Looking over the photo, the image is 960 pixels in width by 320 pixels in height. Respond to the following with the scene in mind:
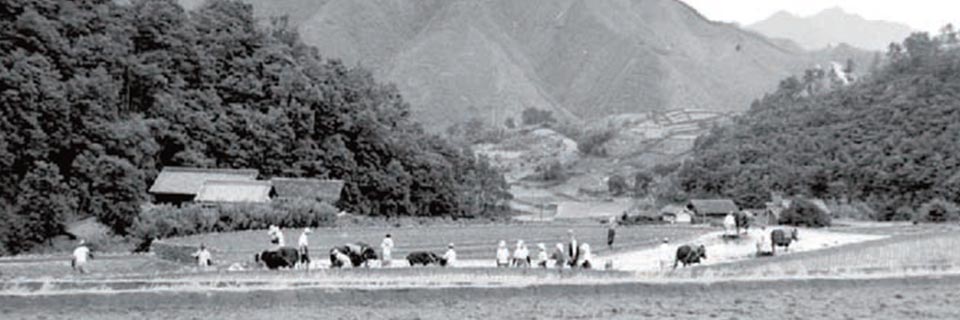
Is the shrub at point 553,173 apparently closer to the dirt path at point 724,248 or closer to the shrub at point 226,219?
the dirt path at point 724,248

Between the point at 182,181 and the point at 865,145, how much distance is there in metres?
69.0

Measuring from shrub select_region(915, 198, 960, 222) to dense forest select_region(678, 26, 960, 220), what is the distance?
563cm

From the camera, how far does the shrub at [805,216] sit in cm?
6694

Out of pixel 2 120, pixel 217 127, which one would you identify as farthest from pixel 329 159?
pixel 2 120

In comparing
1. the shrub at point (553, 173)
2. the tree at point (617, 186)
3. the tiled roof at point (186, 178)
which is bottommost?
the tiled roof at point (186, 178)

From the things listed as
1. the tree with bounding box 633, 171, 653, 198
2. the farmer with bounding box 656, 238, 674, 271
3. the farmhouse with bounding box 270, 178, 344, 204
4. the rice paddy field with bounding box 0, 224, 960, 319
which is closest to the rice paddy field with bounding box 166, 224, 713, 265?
the farmer with bounding box 656, 238, 674, 271

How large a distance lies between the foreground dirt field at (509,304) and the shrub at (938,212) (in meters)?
54.8

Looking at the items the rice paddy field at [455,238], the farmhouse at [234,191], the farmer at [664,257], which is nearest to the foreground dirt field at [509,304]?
the farmer at [664,257]

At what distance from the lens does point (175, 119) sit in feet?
253

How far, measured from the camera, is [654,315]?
19312 mm

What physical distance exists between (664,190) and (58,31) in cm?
6909

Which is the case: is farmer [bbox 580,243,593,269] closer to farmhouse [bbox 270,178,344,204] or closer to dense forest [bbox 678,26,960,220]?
farmhouse [bbox 270,178,344,204]

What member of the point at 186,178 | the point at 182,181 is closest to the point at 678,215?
the point at 186,178

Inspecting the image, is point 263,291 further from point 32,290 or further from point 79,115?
point 79,115
